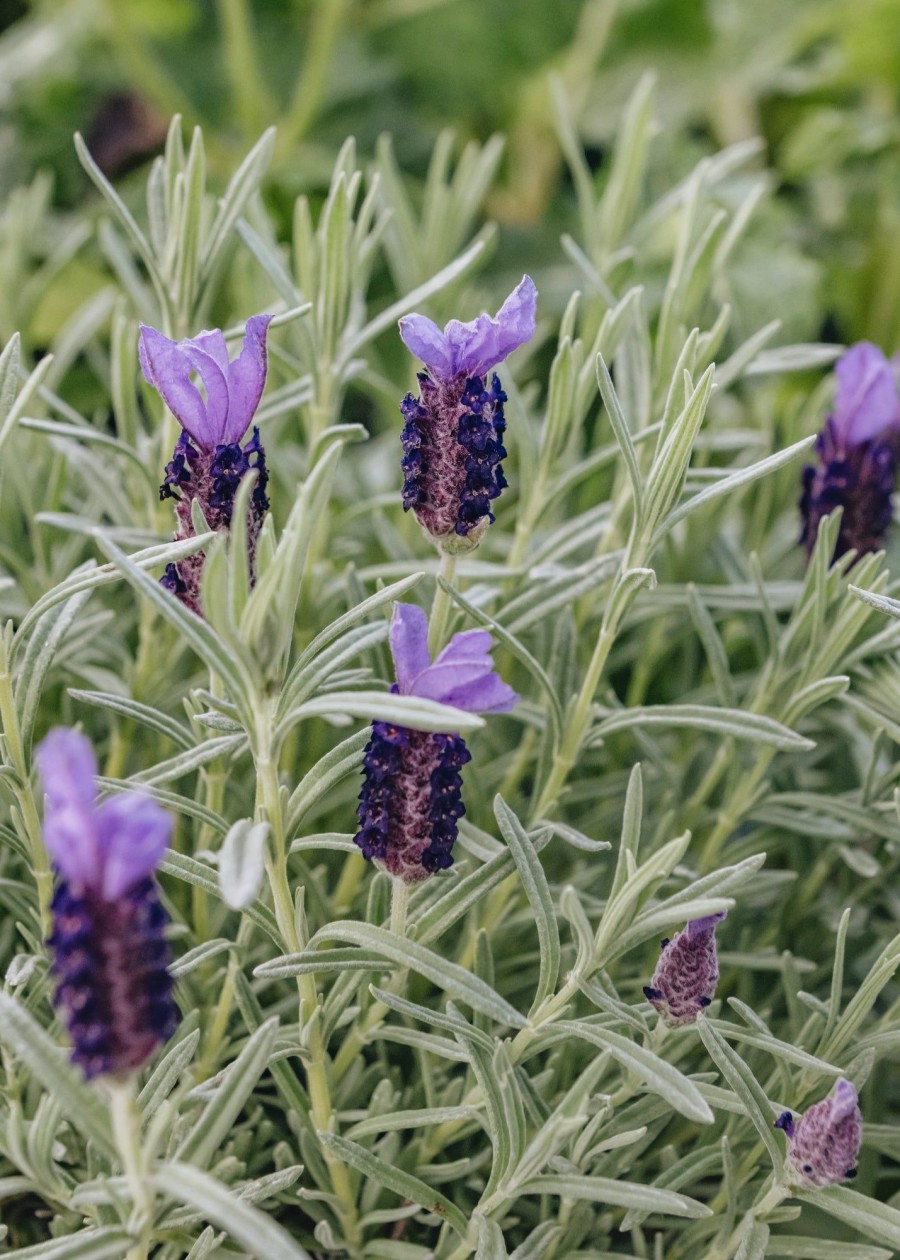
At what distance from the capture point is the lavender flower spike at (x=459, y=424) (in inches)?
23.5

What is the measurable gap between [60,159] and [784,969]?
5.35 feet

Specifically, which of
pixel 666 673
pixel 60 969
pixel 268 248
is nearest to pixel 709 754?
pixel 666 673

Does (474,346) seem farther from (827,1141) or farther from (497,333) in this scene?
(827,1141)

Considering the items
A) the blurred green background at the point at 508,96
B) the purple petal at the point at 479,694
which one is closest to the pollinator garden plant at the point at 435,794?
the purple petal at the point at 479,694

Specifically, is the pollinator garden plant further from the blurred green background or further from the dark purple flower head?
the blurred green background

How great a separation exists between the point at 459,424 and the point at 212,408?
0.11 m

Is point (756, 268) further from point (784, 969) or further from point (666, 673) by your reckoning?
point (784, 969)

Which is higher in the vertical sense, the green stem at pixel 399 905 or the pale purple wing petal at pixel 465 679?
the pale purple wing petal at pixel 465 679

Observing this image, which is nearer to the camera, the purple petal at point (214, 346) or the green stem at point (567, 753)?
the purple petal at point (214, 346)

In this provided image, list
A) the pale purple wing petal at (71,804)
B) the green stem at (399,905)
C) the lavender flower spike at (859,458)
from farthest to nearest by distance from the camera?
1. the lavender flower spike at (859,458)
2. the green stem at (399,905)
3. the pale purple wing petal at (71,804)

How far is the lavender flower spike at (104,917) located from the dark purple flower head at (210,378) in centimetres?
21

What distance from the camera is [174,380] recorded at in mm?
589

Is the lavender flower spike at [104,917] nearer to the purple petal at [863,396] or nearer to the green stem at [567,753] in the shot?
the green stem at [567,753]

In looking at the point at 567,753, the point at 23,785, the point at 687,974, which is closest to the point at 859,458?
the point at 567,753
